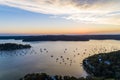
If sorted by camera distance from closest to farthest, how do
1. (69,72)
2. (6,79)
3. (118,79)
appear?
(118,79), (6,79), (69,72)

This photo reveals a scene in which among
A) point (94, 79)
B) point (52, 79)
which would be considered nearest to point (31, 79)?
point (52, 79)

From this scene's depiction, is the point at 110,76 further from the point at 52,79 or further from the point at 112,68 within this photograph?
the point at 52,79

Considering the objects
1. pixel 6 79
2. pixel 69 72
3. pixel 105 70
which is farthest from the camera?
pixel 69 72

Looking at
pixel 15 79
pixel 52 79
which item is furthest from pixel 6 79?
pixel 52 79

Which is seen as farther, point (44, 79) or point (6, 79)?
Answer: point (6, 79)

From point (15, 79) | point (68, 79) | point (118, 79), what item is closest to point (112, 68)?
point (118, 79)

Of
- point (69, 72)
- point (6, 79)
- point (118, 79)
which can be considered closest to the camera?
point (118, 79)

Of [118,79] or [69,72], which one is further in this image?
[69,72]

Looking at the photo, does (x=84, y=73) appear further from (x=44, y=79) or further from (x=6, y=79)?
(x=6, y=79)

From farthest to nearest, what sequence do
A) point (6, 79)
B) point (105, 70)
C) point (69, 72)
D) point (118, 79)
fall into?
point (69, 72) → point (105, 70) → point (6, 79) → point (118, 79)
